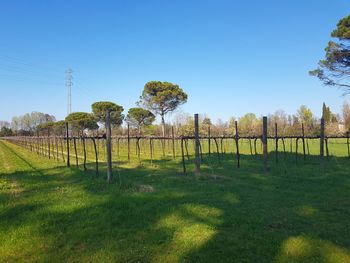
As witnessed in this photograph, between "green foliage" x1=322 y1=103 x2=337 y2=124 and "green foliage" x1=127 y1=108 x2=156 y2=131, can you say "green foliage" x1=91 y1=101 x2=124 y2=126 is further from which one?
"green foliage" x1=322 y1=103 x2=337 y2=124

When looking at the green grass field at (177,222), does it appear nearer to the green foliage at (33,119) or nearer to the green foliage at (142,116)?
the green foliage at (142,116)

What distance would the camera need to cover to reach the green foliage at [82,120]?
56.0 metres

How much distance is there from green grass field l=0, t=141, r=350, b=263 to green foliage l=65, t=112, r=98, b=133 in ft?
156

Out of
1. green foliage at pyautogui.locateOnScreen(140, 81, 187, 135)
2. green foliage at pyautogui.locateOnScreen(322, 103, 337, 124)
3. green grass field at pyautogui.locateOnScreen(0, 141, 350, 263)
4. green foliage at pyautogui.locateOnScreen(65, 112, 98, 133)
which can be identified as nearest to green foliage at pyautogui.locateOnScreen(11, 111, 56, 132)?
green foliage at pyautogui.locateOnScreen(65, 112, 98, 133)

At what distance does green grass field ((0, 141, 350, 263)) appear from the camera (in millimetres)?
4461

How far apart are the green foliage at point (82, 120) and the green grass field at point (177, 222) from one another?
1874 inches

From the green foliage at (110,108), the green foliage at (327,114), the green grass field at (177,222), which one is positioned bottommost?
the green grass field at (177,222)

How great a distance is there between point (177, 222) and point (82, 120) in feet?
173

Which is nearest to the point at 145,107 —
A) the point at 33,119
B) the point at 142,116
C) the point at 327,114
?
the point at 142,116

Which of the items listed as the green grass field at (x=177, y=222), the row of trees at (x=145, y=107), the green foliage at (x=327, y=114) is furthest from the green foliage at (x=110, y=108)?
the green grass field at (x=177, y=222)

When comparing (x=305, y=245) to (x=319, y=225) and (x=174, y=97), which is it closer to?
(x=319, y=225)

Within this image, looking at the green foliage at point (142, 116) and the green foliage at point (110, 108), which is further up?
the green foliage at point (110, 108)

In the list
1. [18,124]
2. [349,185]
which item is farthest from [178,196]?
[18,124]

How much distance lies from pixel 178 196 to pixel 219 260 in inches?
142
